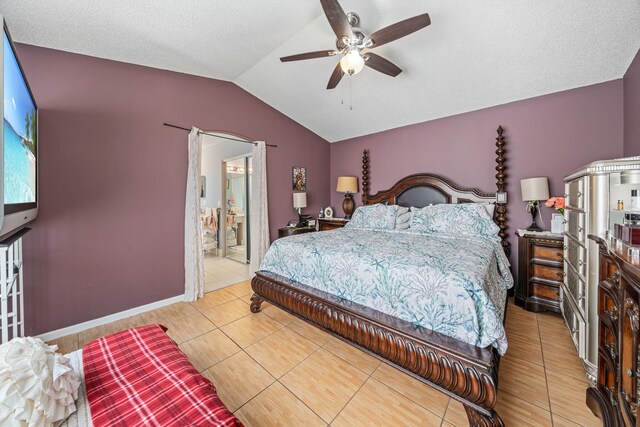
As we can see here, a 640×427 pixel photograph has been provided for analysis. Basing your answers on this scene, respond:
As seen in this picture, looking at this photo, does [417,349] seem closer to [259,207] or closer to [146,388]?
[146,388]

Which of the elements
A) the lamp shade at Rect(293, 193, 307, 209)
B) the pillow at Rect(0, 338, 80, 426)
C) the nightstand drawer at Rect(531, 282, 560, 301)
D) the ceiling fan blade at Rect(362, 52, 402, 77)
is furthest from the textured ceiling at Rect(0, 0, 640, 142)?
the pillow at Rect(0, 338, 80, 426)

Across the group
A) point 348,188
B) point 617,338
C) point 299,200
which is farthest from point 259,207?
point 617,338

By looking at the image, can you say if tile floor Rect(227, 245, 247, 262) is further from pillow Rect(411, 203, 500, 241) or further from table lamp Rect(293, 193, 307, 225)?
pillow Rect(411, 203, 500, 241)

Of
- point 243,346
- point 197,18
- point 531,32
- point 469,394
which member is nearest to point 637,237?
point 469,394

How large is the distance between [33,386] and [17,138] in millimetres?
1421

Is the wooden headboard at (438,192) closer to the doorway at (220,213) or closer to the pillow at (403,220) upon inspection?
the pillow at (403,220)

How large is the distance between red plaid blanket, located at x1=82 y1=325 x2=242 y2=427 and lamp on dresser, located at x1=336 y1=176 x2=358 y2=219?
144 inches

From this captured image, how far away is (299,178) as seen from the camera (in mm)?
4566

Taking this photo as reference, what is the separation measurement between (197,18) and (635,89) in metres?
4.05

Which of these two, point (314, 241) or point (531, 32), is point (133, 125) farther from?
point (531, 32)

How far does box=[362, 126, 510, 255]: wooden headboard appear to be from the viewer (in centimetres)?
312

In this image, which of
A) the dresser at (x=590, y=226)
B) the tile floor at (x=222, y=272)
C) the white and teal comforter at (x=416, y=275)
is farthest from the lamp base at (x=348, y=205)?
the dresser at (x=590, y=226)

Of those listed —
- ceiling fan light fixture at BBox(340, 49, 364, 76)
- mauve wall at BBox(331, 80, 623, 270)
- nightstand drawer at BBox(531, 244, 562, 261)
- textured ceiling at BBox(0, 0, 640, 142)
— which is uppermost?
textured ceiling at BBox(0, 0, 640, 142)

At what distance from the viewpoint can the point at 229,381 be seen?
5.72ft
